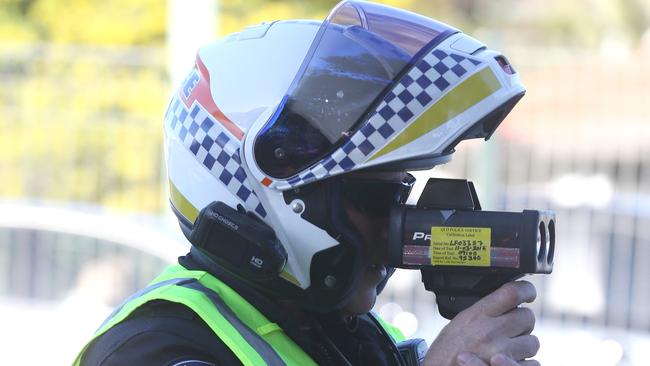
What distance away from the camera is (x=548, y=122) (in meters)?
6.47

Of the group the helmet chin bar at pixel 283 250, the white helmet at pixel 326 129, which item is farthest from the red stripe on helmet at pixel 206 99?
the helmet chin bar at pixel 283 250

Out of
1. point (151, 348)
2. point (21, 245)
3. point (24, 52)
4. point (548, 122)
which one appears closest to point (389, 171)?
point (151, 348)

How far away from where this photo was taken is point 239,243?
1884mm

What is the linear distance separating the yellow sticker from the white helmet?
0.44ft

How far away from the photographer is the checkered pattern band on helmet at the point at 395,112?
1.88 meters

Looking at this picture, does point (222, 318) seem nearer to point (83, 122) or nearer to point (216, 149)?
point (216, 149)

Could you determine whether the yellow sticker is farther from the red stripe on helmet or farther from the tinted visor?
the red stripe on helmet

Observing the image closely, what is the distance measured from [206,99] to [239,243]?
0.96ft

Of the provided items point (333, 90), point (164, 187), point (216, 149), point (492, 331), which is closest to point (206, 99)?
point (216, 149)

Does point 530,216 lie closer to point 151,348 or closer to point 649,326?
point 151,348

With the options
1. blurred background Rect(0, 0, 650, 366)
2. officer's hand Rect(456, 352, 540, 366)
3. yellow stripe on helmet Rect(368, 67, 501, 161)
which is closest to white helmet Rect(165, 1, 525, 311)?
yellow stripe on helmet Rect(368, 67, 501, 161)

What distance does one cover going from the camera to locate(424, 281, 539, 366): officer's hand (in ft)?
5.73

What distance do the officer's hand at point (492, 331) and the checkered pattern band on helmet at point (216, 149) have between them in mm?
376

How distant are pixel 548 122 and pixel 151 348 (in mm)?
4984
